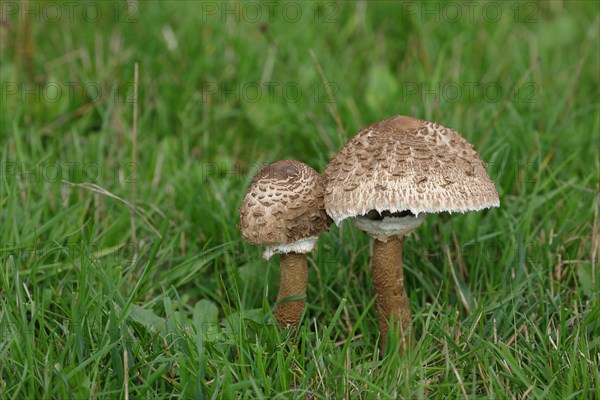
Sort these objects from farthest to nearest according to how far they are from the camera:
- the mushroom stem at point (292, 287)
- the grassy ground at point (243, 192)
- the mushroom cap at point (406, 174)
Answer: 1. the mushroom stem at point (292, 287)
2. the grassy ground at point (243, 192)
3. the mushroom cap at point (406, 174)

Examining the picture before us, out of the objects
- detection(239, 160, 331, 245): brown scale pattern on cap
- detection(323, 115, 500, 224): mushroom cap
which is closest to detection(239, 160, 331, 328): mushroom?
detection(239, 160, 331, 245): brown scale pattern on cap

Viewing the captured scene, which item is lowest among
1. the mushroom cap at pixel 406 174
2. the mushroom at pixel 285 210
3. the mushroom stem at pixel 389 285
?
the mushroom stem at pixel 389 285

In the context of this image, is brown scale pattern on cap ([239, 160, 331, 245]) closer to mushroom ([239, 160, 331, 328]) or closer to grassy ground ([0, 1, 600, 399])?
mushroom ([239, 160, 331, 328])

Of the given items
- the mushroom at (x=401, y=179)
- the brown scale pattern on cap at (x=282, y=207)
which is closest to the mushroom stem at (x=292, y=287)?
the brown scale pattern on cap at (x=282, y=207)

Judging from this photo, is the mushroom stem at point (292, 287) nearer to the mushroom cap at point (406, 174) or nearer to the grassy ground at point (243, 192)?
the grassy ground at point (243, 192)

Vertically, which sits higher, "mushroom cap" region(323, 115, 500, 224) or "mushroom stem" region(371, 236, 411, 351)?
"mushroom cap" region(323, 115, 500, 224)

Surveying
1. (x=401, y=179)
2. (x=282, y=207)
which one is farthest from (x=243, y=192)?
(x=401, y=179)
